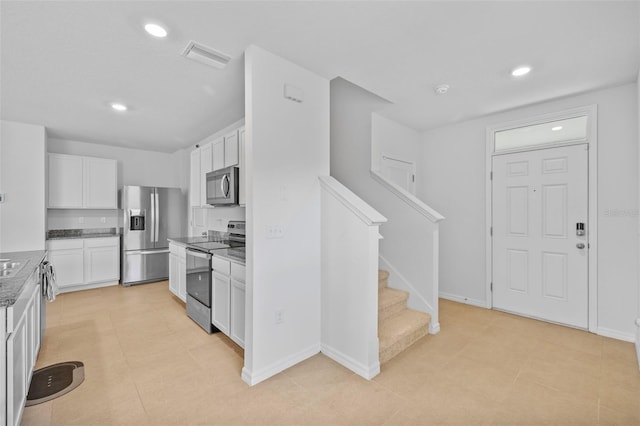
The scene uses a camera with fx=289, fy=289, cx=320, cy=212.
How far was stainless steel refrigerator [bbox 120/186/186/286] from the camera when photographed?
5094mm

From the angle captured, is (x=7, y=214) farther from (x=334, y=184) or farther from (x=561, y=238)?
(x=561, y=238)

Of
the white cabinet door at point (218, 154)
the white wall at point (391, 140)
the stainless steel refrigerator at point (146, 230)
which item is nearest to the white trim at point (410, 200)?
the white wall at point (391, 140)

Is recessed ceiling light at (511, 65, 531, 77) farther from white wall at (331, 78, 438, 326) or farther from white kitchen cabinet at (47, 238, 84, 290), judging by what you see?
white kitchen cabinet at (47, 238, 84, 290)

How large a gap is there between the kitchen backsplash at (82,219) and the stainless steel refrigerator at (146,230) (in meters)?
0.37

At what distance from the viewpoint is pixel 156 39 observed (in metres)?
2.14

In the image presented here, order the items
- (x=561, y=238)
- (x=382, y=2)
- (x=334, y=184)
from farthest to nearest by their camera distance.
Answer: (x=561, y=238)
(x=334, y=184)
(x=382, y=2)

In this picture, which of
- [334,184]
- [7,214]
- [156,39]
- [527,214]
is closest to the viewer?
[156,39]

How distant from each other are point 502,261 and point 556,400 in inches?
79.1

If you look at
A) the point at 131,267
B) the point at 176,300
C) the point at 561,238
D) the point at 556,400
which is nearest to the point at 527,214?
the point at 561,238

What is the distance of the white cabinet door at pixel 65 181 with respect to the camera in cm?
465

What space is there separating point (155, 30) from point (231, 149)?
5.43ft

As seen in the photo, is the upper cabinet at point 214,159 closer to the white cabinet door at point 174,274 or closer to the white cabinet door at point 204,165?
the white cabinet door at point 204,165

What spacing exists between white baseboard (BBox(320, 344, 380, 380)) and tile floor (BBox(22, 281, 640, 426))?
0.19 ft

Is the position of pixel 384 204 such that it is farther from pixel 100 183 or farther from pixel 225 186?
pixel 100 183
